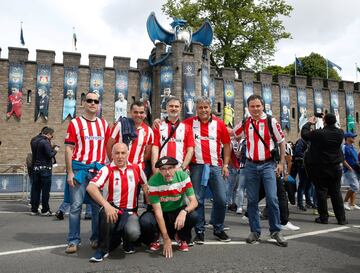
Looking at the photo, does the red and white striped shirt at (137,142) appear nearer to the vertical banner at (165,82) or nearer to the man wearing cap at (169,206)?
the man wearing cap at (169,206)

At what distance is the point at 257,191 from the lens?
5.16 meters

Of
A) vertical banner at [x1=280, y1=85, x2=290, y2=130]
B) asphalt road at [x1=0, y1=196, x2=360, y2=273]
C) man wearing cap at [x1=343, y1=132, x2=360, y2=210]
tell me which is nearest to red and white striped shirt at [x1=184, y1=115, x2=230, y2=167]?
asphalt road at [x1=0, y1=196, x2=360, y2=273]

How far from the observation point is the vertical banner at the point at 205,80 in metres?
23.7

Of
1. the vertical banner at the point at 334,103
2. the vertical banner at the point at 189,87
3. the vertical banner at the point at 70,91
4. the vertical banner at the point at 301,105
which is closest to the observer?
the vertical banner at the point at 189,87

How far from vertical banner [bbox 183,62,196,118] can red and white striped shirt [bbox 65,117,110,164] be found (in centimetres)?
1691

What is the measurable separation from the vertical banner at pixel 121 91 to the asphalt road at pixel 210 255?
62.2ft

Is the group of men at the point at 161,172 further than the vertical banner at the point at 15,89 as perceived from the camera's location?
No

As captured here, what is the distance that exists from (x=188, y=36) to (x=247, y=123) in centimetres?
2042

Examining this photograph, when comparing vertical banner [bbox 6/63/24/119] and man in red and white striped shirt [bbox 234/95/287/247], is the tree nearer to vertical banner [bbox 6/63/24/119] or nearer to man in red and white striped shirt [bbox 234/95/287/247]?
vertical banner [bbox 6/63/24/119]

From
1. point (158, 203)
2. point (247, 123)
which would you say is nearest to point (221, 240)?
point (158, 203)

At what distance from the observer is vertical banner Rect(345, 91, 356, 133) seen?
30812 mm

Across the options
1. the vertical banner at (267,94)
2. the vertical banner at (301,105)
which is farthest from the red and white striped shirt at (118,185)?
the vertical banner at (301,105)

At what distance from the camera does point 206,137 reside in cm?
528

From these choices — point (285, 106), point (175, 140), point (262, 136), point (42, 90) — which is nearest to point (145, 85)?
point (42, 90)
